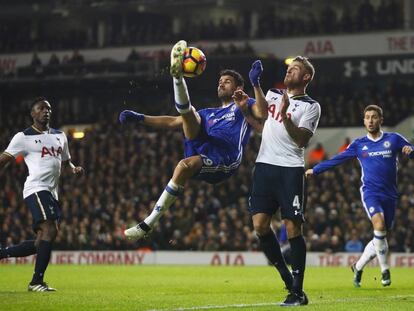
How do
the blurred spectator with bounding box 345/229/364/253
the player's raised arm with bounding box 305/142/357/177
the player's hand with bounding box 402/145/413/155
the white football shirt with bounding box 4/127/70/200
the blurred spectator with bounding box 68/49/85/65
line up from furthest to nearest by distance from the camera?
the blurred spectator with bounding box 68/49/85/65
the blurred spectator with bounding box 345/229/364/253
the player's raised arm with bounding box 305/142/357/177
the player's hand with bounding box 402/145/413/155
the white football shirt with bounding box 4/127/70/200

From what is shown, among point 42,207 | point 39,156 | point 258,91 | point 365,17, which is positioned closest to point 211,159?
point 258,91

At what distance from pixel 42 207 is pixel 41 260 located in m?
0.76

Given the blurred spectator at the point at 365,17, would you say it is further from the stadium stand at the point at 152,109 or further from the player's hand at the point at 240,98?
the player's hand at the point at 240,98

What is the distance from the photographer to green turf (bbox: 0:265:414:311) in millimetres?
10625

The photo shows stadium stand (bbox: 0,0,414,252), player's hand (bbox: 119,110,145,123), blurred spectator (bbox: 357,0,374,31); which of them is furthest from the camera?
blurred spectator (bbox: 357,0,374,31)

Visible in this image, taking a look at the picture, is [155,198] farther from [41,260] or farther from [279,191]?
[279,191]

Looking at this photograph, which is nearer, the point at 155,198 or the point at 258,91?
the point at 258,91

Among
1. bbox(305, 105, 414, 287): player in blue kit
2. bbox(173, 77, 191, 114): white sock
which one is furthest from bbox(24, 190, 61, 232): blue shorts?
bbox(305, 105, 414, 287): player in blue kit

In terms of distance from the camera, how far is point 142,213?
30.2 m

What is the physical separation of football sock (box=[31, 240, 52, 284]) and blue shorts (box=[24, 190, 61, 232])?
33 cm

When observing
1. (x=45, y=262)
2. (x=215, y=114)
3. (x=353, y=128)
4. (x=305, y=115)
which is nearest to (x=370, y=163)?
(x=215, y=114)

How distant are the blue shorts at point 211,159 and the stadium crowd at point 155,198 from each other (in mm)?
13517

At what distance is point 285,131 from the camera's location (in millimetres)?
10812

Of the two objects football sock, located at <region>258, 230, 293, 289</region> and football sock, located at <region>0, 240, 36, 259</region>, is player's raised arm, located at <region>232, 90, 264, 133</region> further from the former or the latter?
football sock, located at <region>0, 240, 36, 259</region>
